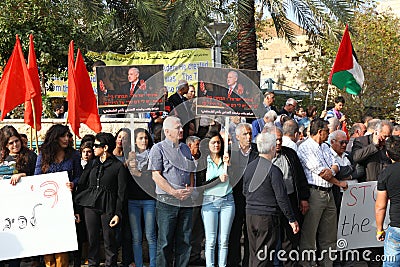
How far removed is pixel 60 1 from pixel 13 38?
235 centimetres

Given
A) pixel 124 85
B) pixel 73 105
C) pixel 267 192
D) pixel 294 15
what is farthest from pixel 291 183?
pixel 294 15

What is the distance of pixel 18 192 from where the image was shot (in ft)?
22.5

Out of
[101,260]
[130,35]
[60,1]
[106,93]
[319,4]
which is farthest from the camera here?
[130,35]

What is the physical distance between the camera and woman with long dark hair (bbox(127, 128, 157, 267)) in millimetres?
7168

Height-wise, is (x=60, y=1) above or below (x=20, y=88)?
above

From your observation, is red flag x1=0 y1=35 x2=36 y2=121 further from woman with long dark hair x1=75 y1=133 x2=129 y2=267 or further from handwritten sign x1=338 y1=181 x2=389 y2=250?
handwritten sign x1=338 y1=181 x2=389 y2=250

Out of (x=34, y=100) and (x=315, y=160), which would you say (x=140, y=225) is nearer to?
(x=315, y=160)

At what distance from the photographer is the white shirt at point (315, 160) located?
7.04m

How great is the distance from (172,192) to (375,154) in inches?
102

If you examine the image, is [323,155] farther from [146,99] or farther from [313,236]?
[146,99]

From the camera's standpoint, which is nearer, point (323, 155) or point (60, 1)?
point (323, 155)

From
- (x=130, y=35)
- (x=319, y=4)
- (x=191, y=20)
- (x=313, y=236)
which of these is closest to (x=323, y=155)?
(x=313, y=236)

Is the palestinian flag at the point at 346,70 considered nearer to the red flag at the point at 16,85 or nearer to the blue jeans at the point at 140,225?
the blue jeans at the point at 140,225

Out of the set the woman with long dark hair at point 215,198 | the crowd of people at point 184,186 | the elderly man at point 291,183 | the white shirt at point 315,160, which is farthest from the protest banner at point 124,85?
the white shirt at point 315,160
